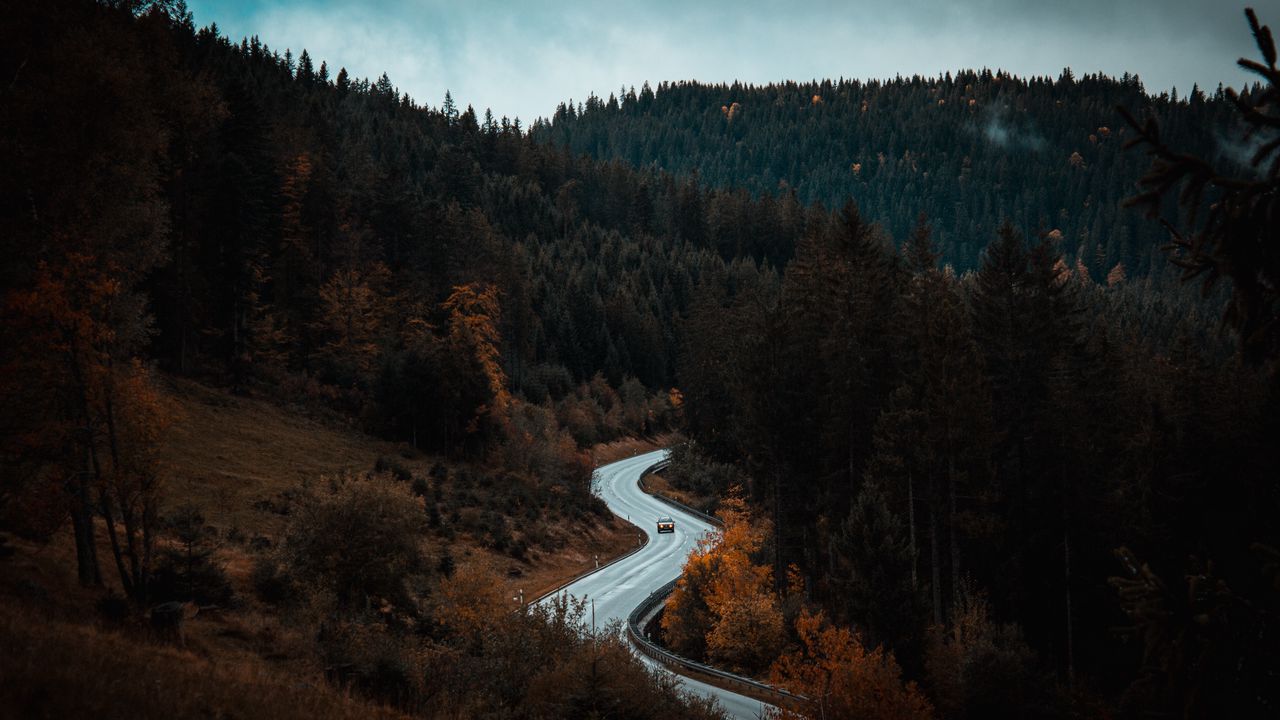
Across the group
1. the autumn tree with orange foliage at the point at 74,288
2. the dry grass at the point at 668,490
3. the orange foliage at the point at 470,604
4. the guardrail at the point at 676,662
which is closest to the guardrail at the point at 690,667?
the guardrail at the point at 676,662

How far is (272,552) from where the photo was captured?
2700 cm

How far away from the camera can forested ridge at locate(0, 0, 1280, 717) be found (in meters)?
15.9

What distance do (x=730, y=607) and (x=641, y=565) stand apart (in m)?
15.9

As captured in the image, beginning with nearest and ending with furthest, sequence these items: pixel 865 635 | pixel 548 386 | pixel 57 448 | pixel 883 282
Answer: pixel 57 448
pixel 865 635
pixel 883 282
pixel 548 386

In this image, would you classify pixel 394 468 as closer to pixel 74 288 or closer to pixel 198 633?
pixel 198 633

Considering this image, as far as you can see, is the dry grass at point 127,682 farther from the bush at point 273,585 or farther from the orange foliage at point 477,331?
the orange foliage at point 477,331

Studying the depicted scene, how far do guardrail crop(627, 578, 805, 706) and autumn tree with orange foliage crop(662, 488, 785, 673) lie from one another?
1.24m

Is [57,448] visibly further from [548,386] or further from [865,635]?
[548,386]

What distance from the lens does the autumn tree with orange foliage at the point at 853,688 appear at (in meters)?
21.5

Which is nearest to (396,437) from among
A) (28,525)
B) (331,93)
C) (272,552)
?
(272,552)

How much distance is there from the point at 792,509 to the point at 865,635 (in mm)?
9021

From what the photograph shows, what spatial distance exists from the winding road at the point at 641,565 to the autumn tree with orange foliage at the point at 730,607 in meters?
3.02

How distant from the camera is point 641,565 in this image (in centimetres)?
4634

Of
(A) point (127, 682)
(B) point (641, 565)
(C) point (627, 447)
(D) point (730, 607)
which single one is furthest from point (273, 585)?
(C) point (627, 447)
